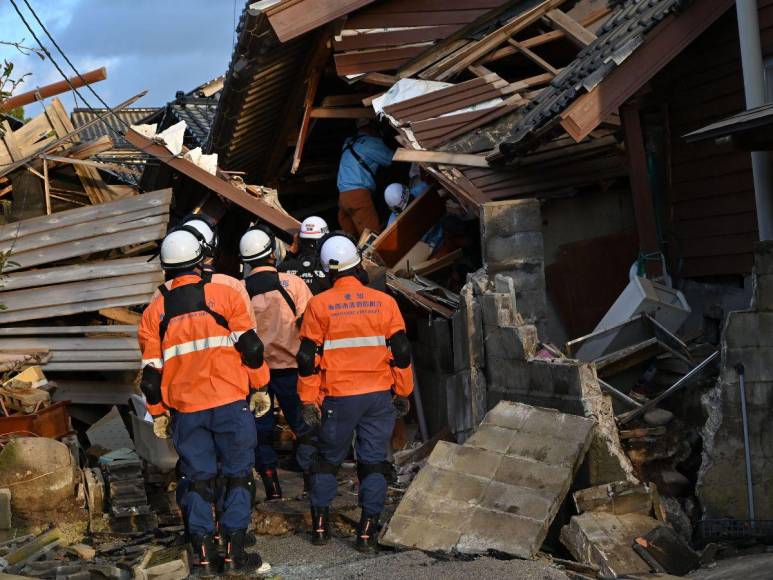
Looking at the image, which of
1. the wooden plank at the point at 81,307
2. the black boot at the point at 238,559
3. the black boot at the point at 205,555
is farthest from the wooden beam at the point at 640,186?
the wooden plank at the point at 81,307

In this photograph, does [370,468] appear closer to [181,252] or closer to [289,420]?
[181,252]

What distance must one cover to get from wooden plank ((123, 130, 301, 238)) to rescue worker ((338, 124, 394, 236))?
1.27 meters

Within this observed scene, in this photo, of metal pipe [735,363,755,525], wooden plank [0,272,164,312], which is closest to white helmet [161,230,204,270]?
metal pipe [735,363,755,525]

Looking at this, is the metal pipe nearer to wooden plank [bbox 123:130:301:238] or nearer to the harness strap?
the harness strap

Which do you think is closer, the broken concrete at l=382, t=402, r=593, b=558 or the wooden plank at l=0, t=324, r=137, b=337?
the broken concrete at l=382, t=402, r=593, b=558

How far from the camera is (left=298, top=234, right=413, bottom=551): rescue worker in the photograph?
7.30 m

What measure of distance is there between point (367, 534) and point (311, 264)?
3773 mm

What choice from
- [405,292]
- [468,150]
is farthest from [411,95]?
[405,292]

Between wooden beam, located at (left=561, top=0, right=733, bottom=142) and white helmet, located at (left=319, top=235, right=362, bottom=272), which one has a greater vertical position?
wooden beam, located at (left=561, top=0, right=733, bottom=142)

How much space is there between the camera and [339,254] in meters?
7.53

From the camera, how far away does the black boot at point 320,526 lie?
739cm

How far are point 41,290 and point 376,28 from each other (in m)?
5.14

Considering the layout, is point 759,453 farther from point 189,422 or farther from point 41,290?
point 41,290

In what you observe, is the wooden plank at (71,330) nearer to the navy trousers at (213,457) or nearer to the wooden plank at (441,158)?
the wooden plank at (441,158)
